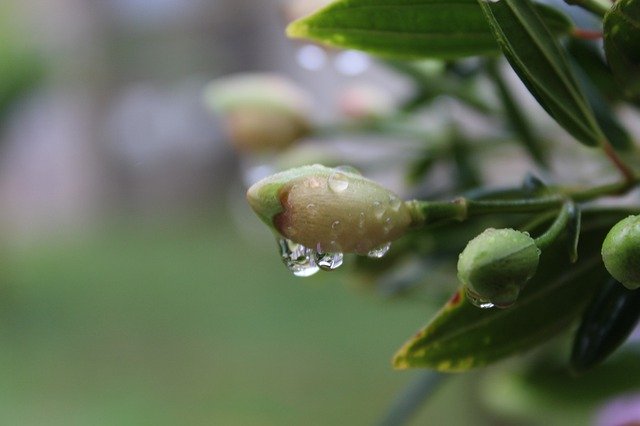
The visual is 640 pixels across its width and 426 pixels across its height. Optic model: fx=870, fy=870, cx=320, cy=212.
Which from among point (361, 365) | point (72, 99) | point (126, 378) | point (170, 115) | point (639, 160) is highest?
point (72, 99)

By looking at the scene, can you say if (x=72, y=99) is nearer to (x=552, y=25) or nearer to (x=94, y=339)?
(x=94, y=339)

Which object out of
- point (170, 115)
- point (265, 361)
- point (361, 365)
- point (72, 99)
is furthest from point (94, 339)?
point (72, 99)

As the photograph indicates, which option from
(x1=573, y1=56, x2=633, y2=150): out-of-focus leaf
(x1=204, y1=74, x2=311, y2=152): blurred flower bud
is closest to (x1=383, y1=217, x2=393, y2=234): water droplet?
(x1=573, y1=56, x2=633, y2=150): out-of-focus leaf

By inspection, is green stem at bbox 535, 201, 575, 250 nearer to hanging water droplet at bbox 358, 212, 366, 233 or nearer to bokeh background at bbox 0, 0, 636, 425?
hanging water droplet at bbox 358, 212, 366, 233

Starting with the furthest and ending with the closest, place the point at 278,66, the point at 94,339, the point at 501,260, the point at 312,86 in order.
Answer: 1. the point at 278,66
2. the point at 94,339
3. the point at 312,86
4. the point at 501,260

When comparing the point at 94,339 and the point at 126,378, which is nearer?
the point at 126,378
